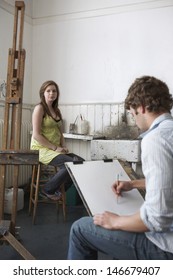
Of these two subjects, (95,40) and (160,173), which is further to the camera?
(95,40)

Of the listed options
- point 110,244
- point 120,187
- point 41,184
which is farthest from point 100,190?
point 41,184

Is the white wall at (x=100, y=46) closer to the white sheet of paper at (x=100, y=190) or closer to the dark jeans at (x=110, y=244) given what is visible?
the white sheet of paper at (x=100, y=190)

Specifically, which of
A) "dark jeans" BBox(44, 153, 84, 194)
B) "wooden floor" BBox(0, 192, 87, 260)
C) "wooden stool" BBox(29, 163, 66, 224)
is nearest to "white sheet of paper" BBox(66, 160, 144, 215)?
"wooden floor" BBox(0, 192, 87, 260)

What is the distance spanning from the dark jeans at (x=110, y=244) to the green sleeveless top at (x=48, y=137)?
1451mm

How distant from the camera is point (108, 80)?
376cm

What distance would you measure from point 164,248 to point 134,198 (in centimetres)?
46

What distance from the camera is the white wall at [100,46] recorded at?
3.49 meters

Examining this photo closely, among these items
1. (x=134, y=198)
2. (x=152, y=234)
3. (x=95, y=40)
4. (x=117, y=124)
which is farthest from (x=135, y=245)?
(x=95, y=40)

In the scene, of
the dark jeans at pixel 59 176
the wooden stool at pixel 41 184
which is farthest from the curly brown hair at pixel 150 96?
the wooden stool at pixel 41 184

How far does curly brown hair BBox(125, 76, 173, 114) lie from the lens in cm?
111

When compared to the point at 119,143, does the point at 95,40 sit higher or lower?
higher

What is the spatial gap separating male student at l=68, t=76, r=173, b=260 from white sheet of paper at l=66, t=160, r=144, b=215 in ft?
0.55
